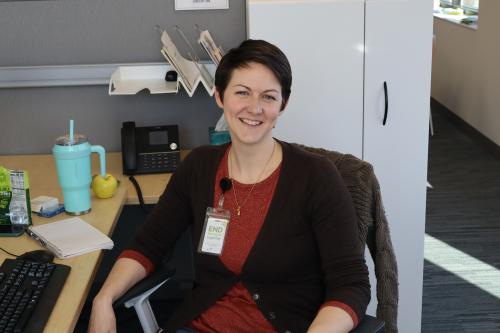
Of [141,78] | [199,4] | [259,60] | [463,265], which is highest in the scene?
[199,4]

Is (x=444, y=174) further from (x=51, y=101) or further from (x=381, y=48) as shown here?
(x=51, y=101)

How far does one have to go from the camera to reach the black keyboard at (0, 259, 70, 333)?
5.15 ft

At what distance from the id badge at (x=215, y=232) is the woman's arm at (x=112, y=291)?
0.62 ft

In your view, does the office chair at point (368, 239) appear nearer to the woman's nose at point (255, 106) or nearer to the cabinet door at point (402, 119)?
the woman's nose at point (255, 106)

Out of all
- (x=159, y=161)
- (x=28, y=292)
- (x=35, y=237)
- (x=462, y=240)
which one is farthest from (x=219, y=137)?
(x=462, y=240)

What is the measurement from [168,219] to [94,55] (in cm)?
122

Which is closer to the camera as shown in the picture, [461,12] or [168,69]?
[168,69]

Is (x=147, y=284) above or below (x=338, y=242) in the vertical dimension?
below

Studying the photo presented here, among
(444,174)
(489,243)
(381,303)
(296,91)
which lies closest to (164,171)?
(296,91)

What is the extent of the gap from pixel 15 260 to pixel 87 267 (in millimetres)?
193

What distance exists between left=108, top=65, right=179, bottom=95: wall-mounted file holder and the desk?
1.03 ft

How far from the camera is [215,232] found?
190 centimetres

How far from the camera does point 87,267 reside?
189 centimetres

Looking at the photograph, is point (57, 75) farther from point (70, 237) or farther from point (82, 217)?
point (70, 237)
